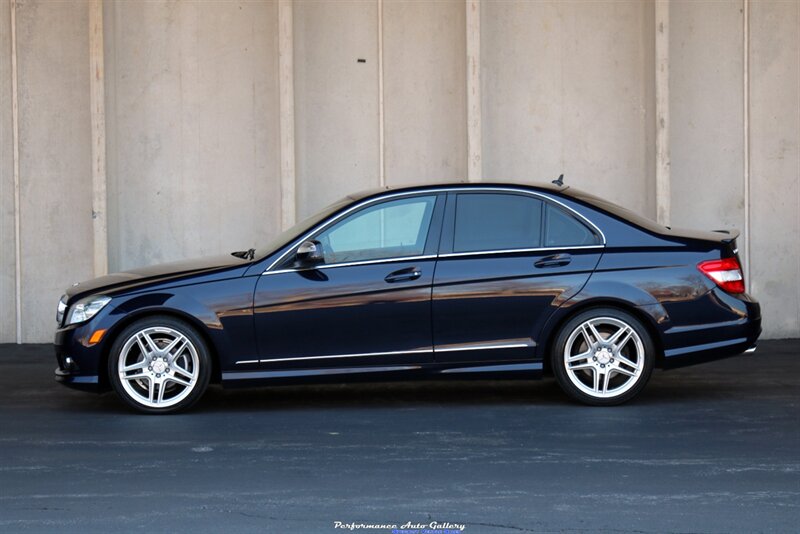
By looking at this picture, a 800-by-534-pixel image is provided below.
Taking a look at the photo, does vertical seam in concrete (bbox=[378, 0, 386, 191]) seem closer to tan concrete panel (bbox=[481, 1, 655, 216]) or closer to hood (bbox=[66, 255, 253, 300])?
tan concrete panel (bbox=[481, 1, 655, 216])

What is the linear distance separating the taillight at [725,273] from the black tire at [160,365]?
351 cm

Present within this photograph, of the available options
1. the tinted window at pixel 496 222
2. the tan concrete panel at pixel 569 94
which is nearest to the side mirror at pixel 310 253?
the tinted window at pixel 496 222

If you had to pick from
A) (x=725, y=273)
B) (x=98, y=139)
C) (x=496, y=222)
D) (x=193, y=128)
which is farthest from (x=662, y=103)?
(x=98, y=139)

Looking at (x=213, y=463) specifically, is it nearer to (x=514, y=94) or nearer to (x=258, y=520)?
(x=258, y=520)

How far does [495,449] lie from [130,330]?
9.21 ft

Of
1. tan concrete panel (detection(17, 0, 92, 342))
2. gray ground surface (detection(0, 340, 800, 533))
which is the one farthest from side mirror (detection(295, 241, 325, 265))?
tan concrete panel (detection(17, 0, 92, 342))

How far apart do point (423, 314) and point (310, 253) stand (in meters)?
0.88

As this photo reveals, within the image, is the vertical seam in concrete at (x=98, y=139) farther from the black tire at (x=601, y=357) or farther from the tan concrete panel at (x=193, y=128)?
the black tire at (x=601, y=357)

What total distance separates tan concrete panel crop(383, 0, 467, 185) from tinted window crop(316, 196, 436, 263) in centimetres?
430

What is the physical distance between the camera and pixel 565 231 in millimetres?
9062

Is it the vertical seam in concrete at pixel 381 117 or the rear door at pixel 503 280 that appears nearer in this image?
the rear door at pixel 503 280

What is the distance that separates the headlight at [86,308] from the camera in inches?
351

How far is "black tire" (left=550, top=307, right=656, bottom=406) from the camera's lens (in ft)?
29.2

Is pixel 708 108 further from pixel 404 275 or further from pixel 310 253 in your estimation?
pixel 310 253
